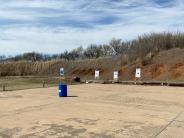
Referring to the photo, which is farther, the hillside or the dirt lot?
the hillside

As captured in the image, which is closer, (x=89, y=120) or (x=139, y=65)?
(x=89, y=120)

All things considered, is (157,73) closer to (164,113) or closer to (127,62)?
(127,62)

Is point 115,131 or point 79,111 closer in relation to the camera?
point 115,131

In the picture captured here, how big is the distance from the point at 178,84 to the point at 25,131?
24983 millimetres

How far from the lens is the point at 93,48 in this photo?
89.2m

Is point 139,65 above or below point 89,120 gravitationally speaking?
above

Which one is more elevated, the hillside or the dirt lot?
the hillside

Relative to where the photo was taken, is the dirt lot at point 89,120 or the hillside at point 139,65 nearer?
the dirt lot at point 89,120

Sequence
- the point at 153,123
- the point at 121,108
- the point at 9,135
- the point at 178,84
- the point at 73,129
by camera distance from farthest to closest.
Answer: the point at 178,84 → the point at 121,108 → the point at 153,123 → the point at 73,129 → the point at 9,135

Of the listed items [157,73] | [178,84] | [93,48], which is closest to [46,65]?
[93,48]

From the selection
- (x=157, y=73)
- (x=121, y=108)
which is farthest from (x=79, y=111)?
(x=157, y=73)

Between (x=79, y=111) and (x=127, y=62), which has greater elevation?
(x=127, y=62)

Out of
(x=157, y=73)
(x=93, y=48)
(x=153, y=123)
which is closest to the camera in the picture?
(x=153, y=123)

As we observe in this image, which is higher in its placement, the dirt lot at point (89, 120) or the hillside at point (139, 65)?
the hillside at point (139, 65)
